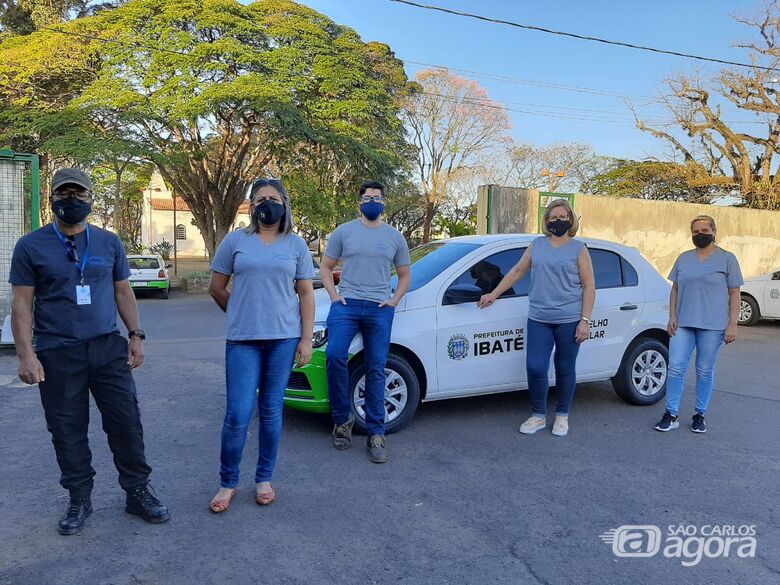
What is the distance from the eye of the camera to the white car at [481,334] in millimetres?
4848

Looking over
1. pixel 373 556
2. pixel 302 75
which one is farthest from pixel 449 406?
pixel 302 75

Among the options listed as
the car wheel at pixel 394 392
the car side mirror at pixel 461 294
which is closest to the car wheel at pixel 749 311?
the car side mirror at pixel 461 294

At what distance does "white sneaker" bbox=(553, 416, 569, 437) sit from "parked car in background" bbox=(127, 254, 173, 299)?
1416 cm

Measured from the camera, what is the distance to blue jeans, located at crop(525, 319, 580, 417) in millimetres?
4828

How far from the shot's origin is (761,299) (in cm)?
1245

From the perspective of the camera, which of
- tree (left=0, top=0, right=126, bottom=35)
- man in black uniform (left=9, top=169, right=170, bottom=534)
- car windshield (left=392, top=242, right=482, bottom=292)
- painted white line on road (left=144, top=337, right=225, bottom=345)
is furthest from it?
tree (left=0, top=0, right=126, bottom=35)

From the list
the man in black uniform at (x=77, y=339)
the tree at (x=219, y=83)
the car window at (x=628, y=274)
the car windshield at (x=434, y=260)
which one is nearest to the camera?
the man in black uniform at (x=77, y=339)

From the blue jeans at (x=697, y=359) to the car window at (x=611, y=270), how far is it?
791 mm

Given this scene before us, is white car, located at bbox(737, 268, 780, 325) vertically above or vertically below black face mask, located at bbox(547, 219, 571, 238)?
below

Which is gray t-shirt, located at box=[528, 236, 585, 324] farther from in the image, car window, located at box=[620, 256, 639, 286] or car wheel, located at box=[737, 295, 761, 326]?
car wheel, located at box=[737, 295, 761, 326]

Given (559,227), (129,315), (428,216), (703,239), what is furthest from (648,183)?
(129,315)

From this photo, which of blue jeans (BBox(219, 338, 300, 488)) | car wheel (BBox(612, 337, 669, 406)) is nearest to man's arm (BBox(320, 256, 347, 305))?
blue jeans (BBox(219, 338, 300, 488))

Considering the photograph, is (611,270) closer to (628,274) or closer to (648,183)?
(628,274)

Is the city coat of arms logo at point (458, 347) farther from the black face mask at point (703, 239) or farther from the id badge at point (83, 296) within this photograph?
the id badge at point (83, 296)
